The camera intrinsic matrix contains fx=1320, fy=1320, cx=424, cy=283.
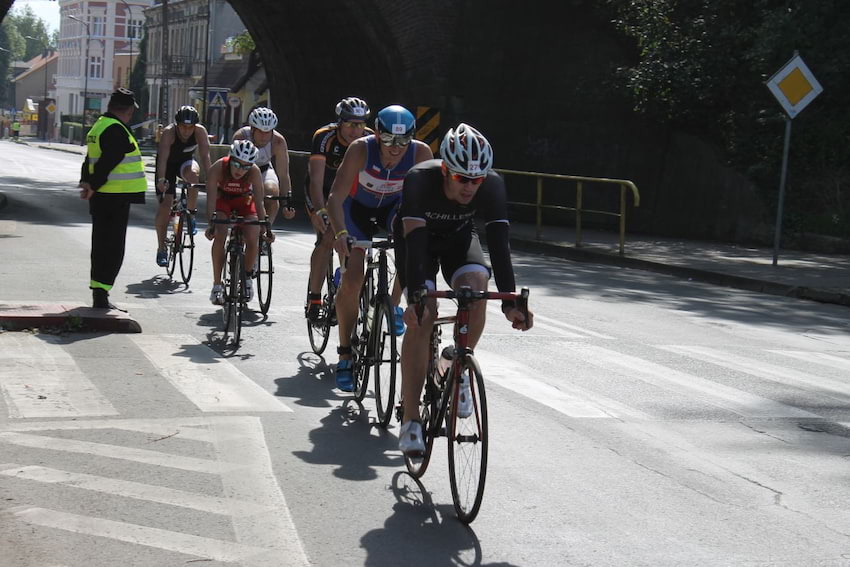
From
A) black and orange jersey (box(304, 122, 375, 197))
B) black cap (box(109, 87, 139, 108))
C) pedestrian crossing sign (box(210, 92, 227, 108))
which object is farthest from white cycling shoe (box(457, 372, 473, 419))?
pedestrian crossing sign (box(210, 92, 227, 108))

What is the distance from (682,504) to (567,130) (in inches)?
865

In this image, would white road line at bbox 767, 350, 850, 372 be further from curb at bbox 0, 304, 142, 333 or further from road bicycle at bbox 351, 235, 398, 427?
curb at bbox 0, 304, 142, 333

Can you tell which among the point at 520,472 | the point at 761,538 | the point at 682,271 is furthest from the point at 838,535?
the point at 682,271

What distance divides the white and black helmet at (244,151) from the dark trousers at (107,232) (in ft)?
3.20

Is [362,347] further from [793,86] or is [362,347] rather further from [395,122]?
[793,86]

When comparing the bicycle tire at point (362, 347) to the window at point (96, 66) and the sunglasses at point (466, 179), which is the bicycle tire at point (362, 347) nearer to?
the sunglasses at point (466, 179)

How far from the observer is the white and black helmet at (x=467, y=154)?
563cm

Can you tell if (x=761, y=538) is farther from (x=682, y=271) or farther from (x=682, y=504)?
(x=682, y=271)

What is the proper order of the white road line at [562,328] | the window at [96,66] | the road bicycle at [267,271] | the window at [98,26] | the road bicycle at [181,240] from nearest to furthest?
the white road line at [562,328] → the road bicycle at [267,271] → the road bicycle at [181,240] → the window at [96,66] → the window at [98,26]

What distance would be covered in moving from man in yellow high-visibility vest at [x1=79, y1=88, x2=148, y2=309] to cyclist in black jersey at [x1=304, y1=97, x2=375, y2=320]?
5.95 ft

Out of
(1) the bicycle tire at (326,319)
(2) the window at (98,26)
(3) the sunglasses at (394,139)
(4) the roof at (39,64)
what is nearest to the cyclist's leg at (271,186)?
(1) the bicycle tire at (326,319)

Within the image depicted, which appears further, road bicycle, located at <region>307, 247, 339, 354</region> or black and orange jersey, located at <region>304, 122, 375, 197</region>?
black and orange jersey, located at <region>304, 122, 375, 197</region>

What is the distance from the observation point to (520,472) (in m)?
6.35

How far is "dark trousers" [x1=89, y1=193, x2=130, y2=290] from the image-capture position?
10.7 meters
